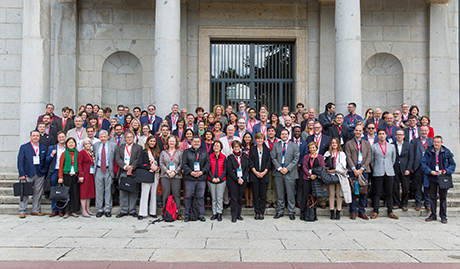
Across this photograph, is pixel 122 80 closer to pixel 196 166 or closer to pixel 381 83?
pixel 196 166

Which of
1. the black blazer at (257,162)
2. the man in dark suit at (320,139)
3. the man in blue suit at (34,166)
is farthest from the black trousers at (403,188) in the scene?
the man in blue suit at (34,166)

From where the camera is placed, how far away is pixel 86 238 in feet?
20.9

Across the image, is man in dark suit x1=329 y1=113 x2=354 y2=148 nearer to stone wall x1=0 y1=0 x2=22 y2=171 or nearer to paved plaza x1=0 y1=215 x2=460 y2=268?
paved plaza x1=0 y1=215 x2=460 y2=268

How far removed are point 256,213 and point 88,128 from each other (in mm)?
4801

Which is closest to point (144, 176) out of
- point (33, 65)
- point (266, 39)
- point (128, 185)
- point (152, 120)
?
point (128, 185)

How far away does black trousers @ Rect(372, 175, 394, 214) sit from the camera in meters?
8.35

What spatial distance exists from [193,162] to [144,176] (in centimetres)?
127

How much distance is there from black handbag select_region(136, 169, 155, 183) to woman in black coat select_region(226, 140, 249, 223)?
6.18 feet

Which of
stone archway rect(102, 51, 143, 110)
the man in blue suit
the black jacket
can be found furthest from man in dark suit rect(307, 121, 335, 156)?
stone archway rect(102, 51, 143, 110)

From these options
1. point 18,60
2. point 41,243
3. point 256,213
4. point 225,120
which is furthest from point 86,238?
point 18,60

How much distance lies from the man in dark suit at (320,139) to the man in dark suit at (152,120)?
175 inches

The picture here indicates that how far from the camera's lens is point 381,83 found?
1391 centimetres

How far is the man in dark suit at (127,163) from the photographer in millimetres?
8276

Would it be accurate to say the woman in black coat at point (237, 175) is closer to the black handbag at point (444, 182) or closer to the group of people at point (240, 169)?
the group of people at point (240, 169)
